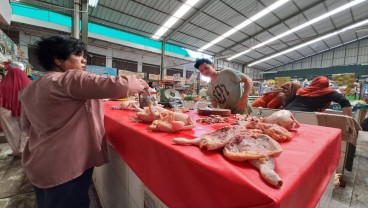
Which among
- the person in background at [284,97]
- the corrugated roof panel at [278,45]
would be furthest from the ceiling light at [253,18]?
the person in background at [284,97]

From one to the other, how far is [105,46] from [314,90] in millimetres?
13435

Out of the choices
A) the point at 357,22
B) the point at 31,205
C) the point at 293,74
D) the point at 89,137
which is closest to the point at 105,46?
the point at 31,205

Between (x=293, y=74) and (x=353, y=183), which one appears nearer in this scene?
(x=353, y=183)

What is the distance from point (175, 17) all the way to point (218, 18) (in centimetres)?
249

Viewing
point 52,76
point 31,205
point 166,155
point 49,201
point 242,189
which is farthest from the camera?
point 31,205

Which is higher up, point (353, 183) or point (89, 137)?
point (89, 137)

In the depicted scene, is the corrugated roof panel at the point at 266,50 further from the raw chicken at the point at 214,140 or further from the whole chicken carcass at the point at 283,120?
the raw chicken at the point at 214,140

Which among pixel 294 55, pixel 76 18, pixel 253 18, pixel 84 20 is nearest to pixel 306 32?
pixel 253 18

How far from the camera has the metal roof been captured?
30.4 ft

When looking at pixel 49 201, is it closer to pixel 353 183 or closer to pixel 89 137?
pixel 89 137

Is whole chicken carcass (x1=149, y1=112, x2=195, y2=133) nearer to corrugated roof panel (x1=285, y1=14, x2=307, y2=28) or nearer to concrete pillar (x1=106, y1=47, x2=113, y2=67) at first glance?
corrugated roof panel (x1=285, y1=14, x2=307, y2=28)

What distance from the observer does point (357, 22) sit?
1263 centimetres

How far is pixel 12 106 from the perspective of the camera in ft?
11.3

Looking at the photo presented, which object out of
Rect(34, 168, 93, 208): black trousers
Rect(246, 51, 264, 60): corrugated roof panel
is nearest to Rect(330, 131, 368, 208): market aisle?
Rect(34, 168, 93, 208): black trousers
